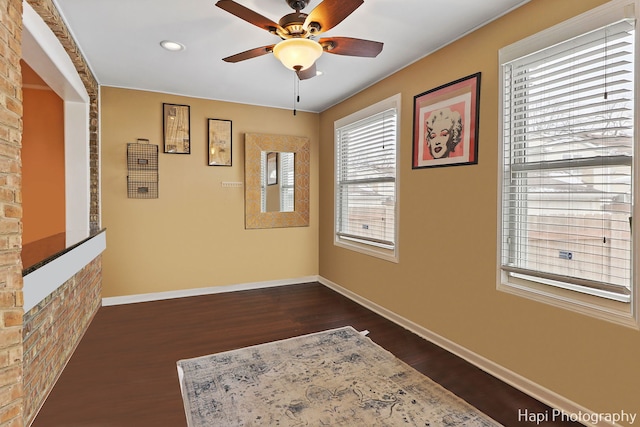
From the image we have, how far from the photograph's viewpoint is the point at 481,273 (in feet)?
8.57

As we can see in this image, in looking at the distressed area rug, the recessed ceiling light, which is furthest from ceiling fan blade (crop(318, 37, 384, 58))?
the distressed area rug

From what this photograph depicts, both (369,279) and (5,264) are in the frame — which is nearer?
(5,264)

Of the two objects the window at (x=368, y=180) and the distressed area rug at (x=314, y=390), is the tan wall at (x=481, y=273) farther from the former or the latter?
Result: the distressed area rug at (x=314, y=390)

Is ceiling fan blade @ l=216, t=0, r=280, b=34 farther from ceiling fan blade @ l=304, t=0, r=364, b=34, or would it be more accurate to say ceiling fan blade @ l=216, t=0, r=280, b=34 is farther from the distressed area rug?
the distressed area rug

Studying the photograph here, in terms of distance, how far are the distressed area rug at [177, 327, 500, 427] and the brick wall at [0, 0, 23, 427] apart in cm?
89

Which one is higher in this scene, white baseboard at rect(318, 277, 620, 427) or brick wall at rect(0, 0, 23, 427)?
brick wall at rect(0, 0, 23, 427)

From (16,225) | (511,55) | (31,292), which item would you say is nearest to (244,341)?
(31,292)

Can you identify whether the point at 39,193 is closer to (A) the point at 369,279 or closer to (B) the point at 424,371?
(A) the point at 369,279

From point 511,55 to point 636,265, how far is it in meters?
1.53

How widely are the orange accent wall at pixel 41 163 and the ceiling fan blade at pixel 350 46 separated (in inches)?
120

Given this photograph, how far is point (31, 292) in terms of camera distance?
62.7 inches

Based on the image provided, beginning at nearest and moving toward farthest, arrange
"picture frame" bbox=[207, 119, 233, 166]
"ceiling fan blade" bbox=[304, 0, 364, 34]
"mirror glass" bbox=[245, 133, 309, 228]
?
1. "ceiling fan blade" bbox=[304, 0, 364, 34]
2. "picture frame" bbox=[207, 119, 233, 166]
3. "mirror glass" bbox=[245, 133, 309, 228]

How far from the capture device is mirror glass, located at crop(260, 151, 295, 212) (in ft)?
15.9

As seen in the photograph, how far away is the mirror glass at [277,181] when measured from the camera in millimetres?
4832
